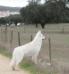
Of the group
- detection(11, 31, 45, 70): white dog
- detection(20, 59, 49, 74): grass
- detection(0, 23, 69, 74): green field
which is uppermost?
detection(11, 31, 45, 70): white dog

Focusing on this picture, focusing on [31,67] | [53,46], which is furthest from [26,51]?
[53,46]

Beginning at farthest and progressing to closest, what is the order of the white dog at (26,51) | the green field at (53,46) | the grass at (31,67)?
the green field at (53,46), the white dog at (26,51), the grass at (31,67)

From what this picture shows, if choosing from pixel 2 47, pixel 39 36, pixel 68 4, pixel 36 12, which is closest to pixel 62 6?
pixel 68 4

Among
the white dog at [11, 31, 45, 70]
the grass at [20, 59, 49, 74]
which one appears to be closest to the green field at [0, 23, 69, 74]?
the grass at [20, 59, 49, 74]

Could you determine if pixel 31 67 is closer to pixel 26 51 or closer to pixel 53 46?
pixel 26 51

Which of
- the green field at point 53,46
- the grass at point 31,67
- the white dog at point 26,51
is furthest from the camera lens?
the green field at point 53,46

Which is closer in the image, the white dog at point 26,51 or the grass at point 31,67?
the grass at point 31,67

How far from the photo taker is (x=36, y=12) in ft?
233

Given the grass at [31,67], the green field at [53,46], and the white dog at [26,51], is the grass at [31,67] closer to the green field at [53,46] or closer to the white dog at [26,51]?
the green field at [53,46]

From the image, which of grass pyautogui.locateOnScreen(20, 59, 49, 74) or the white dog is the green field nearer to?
grass pyautogui.locateOnScreen(20, 59, 49, 74)

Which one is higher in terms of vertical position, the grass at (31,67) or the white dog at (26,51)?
the white dog at (26,51)

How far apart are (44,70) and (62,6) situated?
61.5 m

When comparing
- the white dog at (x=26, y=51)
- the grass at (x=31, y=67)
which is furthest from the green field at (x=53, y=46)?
the white dog at (x=26, y=51)

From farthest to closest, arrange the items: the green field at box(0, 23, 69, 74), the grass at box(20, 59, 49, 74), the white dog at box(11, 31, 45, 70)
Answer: the green field at box(0, 23, 69, 74) < the white dog at box(11, 31, 45, 70) < the grass at box(20, 59, 49, 74)
